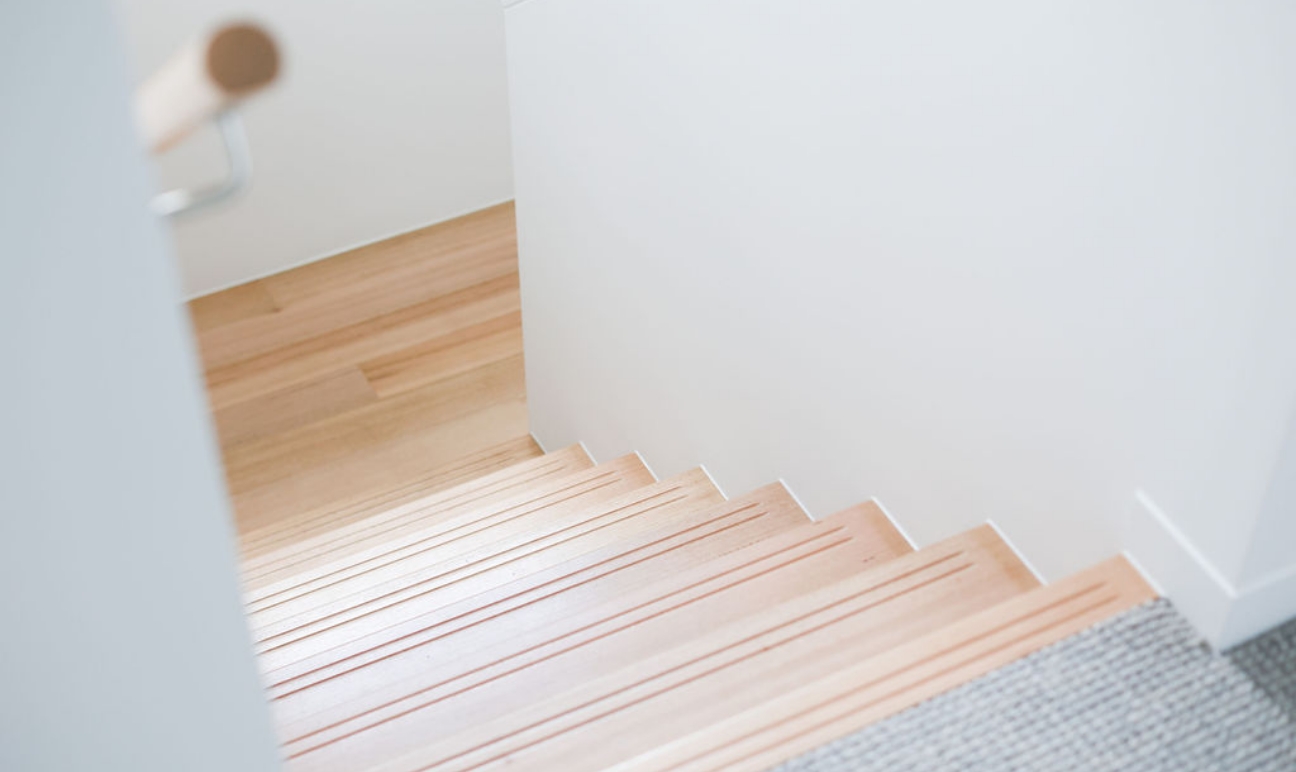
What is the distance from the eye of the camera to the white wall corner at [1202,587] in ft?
4.67

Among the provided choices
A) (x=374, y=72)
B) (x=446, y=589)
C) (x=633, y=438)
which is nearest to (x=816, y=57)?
(x=446, y=589)

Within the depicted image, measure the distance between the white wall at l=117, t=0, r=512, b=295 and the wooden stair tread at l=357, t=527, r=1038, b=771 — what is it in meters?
2.77

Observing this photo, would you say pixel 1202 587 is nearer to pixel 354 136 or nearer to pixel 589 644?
pixel 589 644

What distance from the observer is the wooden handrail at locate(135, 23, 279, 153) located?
Answer: 2.21 ft

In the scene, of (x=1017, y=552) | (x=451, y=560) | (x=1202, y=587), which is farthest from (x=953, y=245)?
(x=451, y=560)

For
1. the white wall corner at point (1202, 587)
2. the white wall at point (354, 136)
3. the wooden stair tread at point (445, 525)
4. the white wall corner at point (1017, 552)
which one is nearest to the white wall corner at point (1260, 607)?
the white wall corner at point (1202, 587)

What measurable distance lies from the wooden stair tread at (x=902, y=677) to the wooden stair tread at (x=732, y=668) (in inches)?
3.5

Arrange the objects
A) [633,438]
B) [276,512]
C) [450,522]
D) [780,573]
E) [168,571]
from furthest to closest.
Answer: [276,512], [633,438], [450,522], [780,573], [168,571]

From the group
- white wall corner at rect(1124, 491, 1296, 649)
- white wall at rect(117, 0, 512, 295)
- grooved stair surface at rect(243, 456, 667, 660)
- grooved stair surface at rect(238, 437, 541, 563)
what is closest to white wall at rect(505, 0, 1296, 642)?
white wall corner at rect(1124, 491, 1296, 649)

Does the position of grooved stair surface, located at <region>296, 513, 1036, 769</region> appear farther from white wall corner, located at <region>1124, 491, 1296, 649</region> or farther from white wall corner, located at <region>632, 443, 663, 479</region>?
white wall corner, located at <region>632, 443, 663, 479</region>

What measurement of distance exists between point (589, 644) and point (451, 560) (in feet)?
1.97

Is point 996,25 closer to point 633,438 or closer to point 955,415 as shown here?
point 955,415

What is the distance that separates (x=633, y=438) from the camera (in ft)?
9.68

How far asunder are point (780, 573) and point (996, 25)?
0.85 metres
